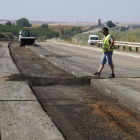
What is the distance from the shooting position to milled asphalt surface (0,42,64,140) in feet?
19.8

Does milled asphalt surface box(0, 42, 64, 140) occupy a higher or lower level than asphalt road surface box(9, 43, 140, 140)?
higher

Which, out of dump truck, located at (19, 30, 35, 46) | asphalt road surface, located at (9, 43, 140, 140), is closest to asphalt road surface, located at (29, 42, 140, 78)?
asphalt road surface, located at (9, 43, 140, 140)

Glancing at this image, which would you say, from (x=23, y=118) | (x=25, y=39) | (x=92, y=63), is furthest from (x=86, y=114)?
(x=25, y=39)

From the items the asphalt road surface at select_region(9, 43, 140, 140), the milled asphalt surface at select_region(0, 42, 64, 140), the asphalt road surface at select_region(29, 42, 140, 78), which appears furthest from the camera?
the asphalt road surface at select_region(29, 42, 140, 78)

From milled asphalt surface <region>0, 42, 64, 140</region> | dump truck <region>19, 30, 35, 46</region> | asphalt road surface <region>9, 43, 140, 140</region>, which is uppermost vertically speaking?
milled asphalt surface <region>0, 42, 64, 140</region>

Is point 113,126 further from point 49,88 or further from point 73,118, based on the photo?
point 49,88

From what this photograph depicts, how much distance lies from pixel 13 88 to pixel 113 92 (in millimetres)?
2476

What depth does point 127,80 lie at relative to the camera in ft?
40.4

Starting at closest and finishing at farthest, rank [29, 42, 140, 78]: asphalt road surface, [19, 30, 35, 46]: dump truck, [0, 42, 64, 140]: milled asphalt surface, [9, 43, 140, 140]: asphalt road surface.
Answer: [0, 42, 64, 140]: milled asphalt surface → [9, 43, 140, 140]: asphalt road surface → [29, 42, 140, 78]: asphalt road surface → [19, 30, 35, 46]: dump truck

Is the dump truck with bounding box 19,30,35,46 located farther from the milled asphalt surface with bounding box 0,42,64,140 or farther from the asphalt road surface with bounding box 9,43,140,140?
the milled asphalt surface with bounding box 0,42,64,140

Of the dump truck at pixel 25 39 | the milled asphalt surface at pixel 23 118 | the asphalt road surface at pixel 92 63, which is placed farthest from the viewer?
the dump truck at pixel 25 39

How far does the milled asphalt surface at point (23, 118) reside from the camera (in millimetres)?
6037

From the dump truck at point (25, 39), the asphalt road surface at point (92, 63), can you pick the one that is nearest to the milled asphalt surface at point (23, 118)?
the asphalt road surface at point (92, 63)

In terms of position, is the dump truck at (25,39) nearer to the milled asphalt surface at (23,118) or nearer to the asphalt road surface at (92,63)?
the asphalt road surface at (92,63)
